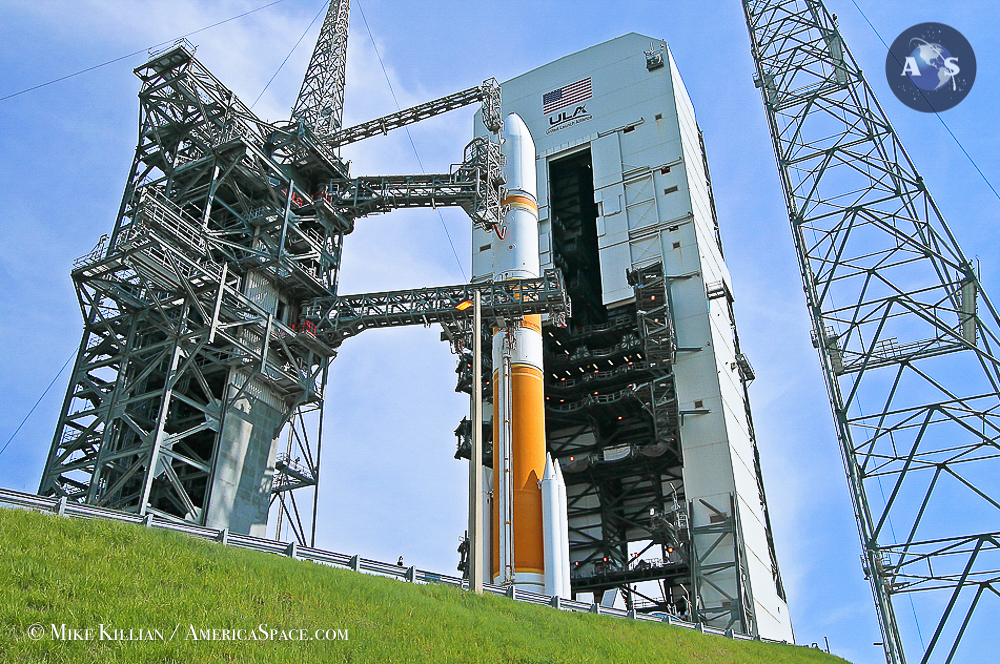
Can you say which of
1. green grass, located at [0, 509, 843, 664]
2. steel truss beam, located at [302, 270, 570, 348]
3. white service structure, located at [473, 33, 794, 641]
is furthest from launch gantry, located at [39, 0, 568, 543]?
green grass, located at [0, 509, 843, 664]

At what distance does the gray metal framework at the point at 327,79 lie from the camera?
1868 inches

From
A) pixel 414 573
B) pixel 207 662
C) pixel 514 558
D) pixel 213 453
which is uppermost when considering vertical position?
pixel 213 453

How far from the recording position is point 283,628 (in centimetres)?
1507

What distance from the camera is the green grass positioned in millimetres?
12961

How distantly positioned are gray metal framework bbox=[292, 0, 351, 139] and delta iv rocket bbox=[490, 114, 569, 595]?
10579 mm

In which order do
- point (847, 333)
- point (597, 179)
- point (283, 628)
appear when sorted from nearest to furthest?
point (283, 628), point (847, 333), point (597, 179)

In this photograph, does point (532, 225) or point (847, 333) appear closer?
point (847, 333)

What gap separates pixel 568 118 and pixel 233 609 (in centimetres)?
4339

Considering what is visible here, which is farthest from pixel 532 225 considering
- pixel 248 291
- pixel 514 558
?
pixel 514 558

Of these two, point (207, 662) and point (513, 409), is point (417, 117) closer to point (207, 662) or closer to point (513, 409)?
point (513, 409)

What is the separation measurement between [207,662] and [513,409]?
23790 millimetres

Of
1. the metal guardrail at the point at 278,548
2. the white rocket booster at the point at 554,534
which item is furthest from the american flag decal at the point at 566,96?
the metal guardrail at the point at 278,548

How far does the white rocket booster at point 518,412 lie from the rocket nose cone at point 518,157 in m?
0.05

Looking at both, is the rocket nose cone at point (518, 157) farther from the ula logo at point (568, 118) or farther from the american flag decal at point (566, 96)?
the american flag decal at point (566, 96)
